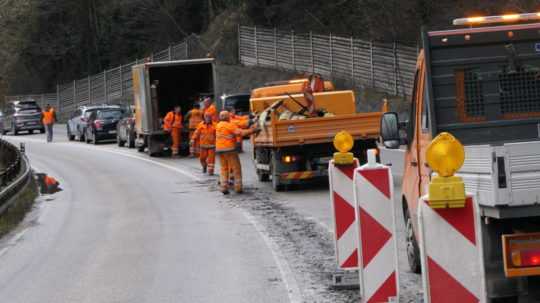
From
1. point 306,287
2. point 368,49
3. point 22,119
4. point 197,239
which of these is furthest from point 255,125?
point 22,119

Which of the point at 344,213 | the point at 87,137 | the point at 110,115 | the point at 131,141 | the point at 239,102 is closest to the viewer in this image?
the point at 344,213

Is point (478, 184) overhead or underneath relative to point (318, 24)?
underneath

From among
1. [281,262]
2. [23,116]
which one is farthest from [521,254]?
[23,116]

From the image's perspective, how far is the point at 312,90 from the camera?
22.8 m

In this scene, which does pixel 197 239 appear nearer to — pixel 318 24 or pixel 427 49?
pixel 427 49

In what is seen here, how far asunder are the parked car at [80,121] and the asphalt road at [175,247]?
20526 millimetres

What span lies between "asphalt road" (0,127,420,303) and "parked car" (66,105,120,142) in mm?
20526

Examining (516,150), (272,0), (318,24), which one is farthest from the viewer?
Answer: (272,0)

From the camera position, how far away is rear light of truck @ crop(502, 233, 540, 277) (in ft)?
24.1

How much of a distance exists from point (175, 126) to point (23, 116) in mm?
26393

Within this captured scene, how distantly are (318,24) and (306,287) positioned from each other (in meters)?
39.8

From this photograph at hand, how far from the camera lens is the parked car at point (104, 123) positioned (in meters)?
44.1

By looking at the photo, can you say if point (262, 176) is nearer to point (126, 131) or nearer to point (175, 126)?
point (175, 126)

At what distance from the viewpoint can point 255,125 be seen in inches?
864
